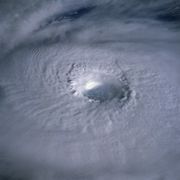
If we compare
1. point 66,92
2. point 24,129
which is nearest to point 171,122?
point 66,92

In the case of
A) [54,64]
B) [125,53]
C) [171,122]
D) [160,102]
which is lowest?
[171,122]

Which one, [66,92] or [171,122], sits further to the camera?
[66,92]

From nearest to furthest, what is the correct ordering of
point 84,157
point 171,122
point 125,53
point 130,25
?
point 84,157 < point 171,122 < point 125,53 < point 130,25

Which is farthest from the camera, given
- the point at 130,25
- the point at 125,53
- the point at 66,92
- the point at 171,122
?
the point at 130,25

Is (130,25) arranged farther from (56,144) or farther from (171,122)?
(56,144)

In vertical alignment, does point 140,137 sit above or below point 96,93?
below

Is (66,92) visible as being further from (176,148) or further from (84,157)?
(176,148)
